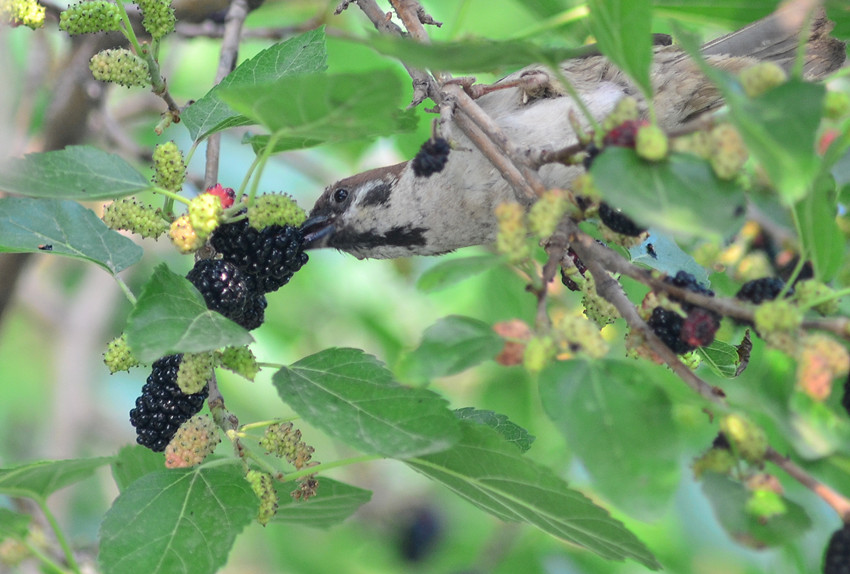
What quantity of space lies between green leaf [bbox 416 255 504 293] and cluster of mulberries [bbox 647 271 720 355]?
0.38m

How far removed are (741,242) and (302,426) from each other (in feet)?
11.0

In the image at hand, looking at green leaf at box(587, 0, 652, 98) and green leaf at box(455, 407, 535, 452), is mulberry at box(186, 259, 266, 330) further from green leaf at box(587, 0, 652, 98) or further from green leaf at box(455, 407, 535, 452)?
green leaf at box(587, 0, 652, 98)

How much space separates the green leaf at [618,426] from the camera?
4.42 ft

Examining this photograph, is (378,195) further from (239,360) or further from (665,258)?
(239,360)

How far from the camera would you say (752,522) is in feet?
4.56

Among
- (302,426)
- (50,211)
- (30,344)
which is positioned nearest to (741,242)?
(50,211)

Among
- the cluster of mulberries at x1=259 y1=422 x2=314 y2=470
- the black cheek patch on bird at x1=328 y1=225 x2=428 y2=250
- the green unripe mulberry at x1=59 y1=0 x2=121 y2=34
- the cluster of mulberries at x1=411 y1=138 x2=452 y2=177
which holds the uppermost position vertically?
the green unripe mulberry at x1=59 y1=0 x2=121 y2=34

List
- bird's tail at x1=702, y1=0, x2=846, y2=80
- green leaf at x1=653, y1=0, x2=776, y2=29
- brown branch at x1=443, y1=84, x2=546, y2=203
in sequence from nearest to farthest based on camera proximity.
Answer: brown branch at x1=443, y1=84, x2=546, y2=203 < green leaf at x1=653, y1=0, x2=776, y2=29 < bird's tail at x1=702, y1=0, x2=846, y2=80

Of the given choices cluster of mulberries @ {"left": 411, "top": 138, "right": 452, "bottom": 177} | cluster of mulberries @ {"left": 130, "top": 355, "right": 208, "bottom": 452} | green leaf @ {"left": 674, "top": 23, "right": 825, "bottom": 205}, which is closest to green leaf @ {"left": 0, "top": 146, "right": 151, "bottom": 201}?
cluster of mulberries @ {"left": 130, "top": 355, "right": 208, "bottom": 452}

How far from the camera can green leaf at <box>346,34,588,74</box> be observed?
128cm

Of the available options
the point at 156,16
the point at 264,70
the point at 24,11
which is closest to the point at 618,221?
the point at 264,70

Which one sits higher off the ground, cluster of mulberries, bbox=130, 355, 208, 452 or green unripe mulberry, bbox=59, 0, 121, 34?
green unripe mulberry, bbox=59, 0, 121, 34

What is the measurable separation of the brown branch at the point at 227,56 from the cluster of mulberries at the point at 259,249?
31cm

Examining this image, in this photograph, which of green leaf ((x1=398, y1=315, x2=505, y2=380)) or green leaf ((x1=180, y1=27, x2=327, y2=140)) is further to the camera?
green leaf ((x1=180, y1=27, x2=327, y2=140))
